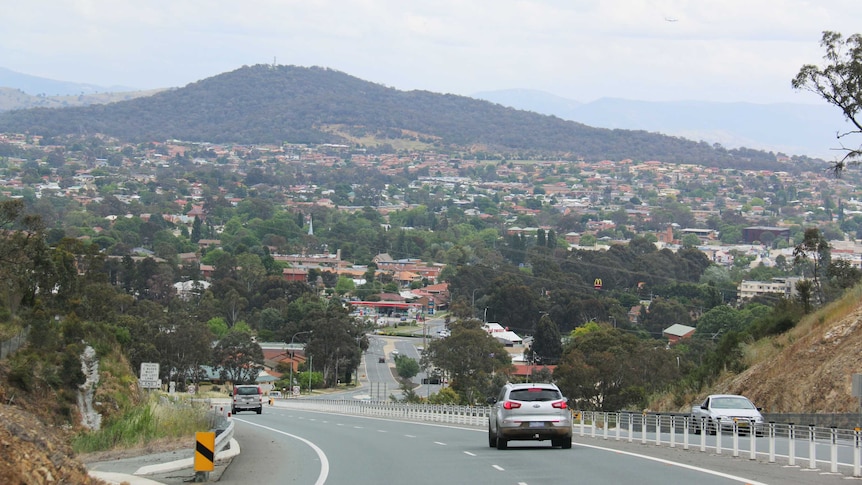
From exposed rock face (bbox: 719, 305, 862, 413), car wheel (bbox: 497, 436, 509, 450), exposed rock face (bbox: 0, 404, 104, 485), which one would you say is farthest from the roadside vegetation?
exposed rock face (bbox: 0, 404, 104, 485)

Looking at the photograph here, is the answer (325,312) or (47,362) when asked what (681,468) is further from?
(325,312)

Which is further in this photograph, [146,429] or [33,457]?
[146,429]

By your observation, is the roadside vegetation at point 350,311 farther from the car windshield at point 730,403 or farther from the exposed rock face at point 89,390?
the car windshield at point 730,403

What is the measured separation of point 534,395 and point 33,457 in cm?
1184

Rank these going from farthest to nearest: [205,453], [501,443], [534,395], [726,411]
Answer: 1. [726,411]
2. [501,443]
3. [534,395]
4. [205,453]

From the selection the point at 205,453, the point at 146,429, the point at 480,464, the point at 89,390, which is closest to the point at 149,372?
the point at 89,390

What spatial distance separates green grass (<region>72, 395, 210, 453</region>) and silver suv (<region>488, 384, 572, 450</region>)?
7066 mm

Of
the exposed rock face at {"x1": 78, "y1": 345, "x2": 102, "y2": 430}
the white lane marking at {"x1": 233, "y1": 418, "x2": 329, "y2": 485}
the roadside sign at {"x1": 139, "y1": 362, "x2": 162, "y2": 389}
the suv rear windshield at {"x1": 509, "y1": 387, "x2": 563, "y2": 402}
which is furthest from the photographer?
the exposed rock face at {"x1": 78, "y1": 345, "x2": 102, "y2": 430}

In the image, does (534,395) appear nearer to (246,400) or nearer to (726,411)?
(726,411)

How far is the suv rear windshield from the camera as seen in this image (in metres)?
25.0

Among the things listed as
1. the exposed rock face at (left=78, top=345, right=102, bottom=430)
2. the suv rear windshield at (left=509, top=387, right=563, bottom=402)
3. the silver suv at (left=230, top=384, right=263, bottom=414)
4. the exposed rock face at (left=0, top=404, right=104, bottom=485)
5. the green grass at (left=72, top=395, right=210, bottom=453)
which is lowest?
the silver suv at (left=230, top=384, right=263, bottom=414)

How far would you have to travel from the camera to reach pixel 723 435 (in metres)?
30.5

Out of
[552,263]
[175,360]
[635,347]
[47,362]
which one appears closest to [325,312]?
[175,360]

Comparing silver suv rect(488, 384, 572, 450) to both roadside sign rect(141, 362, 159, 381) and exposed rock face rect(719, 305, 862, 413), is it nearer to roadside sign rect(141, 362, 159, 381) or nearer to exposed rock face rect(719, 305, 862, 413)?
exposed rock face rect(719, 305, 862, 413)
